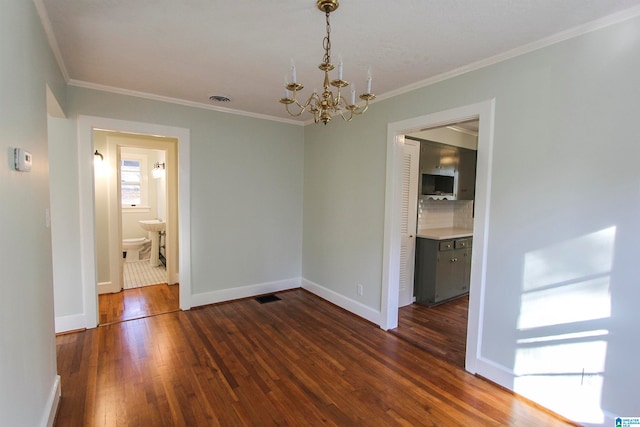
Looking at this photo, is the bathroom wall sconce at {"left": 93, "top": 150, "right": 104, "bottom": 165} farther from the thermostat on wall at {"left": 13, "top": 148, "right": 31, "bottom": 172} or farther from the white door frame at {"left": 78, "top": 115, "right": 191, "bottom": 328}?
the thermostat on wall at {"left": 13, "top": 148, "right": 31, "bottom": 172}

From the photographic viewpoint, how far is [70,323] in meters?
3.18

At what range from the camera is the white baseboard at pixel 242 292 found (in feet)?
12.8

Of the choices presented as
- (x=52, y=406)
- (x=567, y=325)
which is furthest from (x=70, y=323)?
(x=567, y=325)

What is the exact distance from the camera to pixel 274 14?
1836 mm

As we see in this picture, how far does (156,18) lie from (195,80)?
40.9 inches

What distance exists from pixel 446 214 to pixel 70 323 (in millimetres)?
5125

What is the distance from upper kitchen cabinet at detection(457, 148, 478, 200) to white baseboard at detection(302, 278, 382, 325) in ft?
7.57

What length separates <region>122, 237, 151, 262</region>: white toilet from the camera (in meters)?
6.16

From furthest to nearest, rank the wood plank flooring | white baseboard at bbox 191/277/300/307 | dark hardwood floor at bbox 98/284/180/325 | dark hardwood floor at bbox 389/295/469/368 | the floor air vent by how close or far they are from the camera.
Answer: the floor air vent
white baseboard at bbox 191/277/300/307
dark hardwood floor at bbox 98/284/180/325
dark hardwood floor at bbox 389/295/469/368
the wood plank flooring

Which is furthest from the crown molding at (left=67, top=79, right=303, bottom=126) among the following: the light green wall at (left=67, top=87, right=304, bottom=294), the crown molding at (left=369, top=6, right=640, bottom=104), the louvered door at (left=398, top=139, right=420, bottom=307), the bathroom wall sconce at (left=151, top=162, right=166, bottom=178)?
the bathroom wall sconce at (left=151, top=162, right=166, bottom=178)

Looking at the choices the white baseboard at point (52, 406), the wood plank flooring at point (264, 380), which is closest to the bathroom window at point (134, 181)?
the wood plank flooring at point (264, 380)

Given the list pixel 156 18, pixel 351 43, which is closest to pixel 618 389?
pixel 351 43

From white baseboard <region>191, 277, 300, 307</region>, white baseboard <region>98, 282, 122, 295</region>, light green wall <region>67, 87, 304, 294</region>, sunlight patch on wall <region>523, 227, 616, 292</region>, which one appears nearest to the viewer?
sunlight patch on wall <region>523, 227, 616, 292</region>

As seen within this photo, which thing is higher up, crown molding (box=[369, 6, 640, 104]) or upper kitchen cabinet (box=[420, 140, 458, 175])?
crown molding (box=[369, 6, 640, 104])
